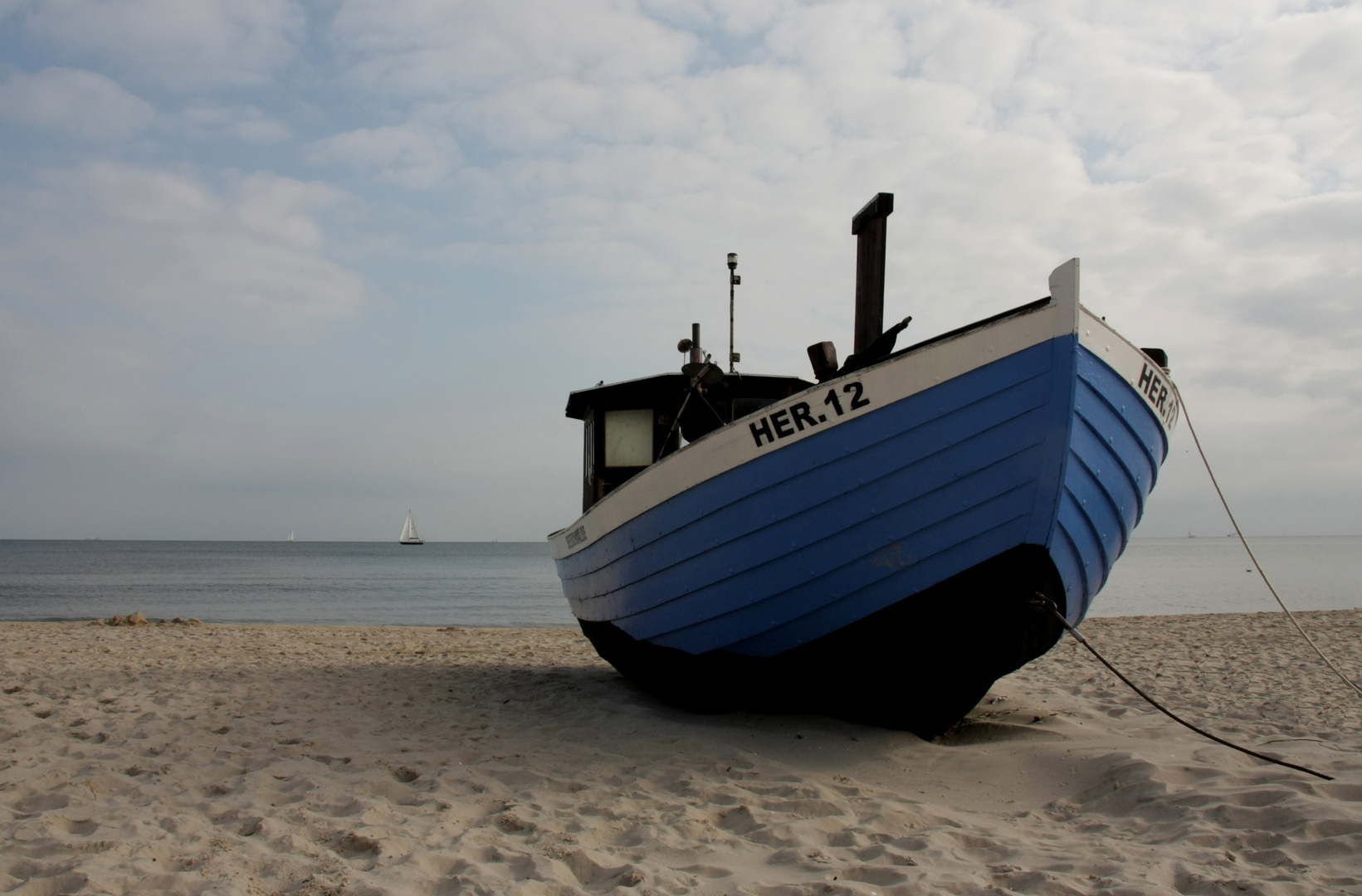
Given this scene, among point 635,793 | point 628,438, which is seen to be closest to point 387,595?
point 628,438

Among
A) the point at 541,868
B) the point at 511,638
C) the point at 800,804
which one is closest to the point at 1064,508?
the point at 800,804

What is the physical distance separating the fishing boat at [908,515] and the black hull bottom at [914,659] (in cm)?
1

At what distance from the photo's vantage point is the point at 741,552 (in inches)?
182

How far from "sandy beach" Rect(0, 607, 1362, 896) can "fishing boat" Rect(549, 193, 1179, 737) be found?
574mm

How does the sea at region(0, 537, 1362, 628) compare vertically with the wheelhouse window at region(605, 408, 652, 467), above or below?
below

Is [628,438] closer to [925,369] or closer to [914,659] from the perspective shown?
[914,659]

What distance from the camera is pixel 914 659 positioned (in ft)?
15.2

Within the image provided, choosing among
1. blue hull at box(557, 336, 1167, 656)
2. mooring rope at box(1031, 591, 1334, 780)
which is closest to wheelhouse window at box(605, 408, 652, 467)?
blue hull at box(557, 336, 1167, 656)

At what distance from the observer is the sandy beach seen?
3.09 metres

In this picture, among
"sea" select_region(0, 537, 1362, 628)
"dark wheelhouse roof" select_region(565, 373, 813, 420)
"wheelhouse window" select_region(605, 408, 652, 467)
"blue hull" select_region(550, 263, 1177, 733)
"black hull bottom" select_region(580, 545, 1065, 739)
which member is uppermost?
"dark wheelhouse roof" select_region(565, 373, 813, 420)

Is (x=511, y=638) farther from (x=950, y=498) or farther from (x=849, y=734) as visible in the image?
(x=950, y=498)

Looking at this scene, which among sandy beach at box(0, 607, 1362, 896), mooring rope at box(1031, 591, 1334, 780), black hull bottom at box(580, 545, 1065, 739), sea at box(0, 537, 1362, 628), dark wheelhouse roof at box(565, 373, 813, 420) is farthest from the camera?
sea at box(0, 537, 1362, 628)

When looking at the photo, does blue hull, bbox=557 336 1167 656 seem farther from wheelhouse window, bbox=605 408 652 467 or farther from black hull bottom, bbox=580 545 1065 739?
wheelhouse window, bbox=605 408 652 467

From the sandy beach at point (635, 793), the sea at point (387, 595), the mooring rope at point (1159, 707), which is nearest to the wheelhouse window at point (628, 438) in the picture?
the sandy beach at point (635, 793)
